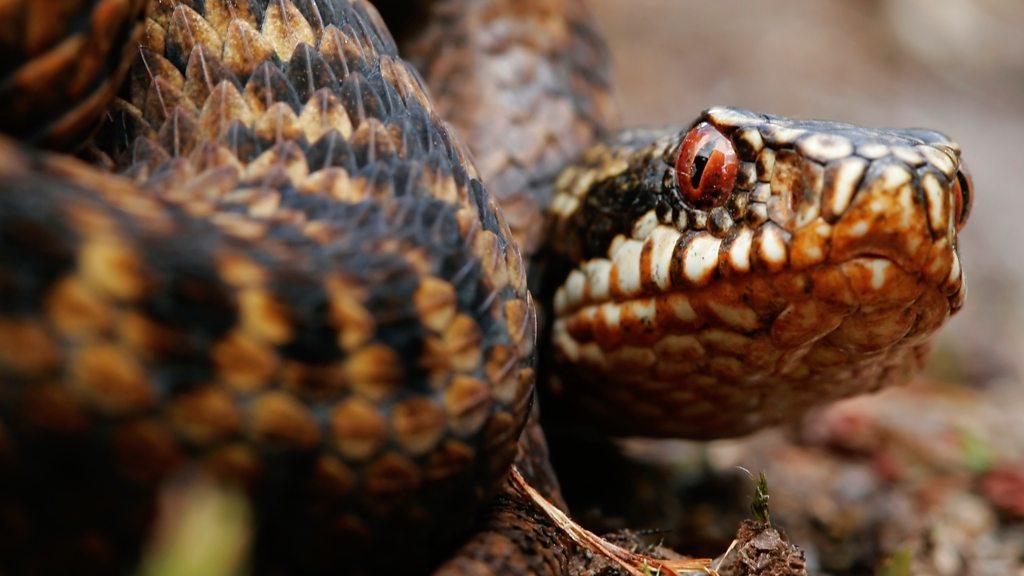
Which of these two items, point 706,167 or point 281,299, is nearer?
point 281,299

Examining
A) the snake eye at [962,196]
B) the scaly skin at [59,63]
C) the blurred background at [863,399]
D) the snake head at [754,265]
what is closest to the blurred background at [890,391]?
A: the blurred background at [863,399]

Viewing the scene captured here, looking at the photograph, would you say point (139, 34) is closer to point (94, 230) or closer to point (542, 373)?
point (94, 230)

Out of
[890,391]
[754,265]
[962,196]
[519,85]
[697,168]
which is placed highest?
[962,196]

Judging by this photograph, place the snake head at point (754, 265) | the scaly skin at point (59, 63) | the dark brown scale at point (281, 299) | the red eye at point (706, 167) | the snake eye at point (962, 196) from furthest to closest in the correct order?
the red eye at point (706, 167) → the snake eye at point (962, 196) → the snake head at point (754, 265) → the scaly skin at point (59, 63) → the dark brown scale at point (281, 299)

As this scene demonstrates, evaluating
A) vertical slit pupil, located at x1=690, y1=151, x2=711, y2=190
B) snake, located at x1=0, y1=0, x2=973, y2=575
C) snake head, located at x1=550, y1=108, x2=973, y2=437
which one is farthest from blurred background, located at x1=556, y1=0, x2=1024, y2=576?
vertical slit pupil, located at x1=690, y1=151, x2=711, y2=190

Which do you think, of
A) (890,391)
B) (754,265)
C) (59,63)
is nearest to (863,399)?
(890,391)

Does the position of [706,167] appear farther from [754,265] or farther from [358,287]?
[358,287]

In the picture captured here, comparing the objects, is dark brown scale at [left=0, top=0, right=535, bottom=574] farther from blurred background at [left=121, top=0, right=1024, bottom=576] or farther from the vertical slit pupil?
the vertical slit pupil

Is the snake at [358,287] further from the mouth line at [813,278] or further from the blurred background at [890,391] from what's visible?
the blurred background at [890,391]

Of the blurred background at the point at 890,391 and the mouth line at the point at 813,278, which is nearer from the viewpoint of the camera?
the mouth line at the point at 813,278
